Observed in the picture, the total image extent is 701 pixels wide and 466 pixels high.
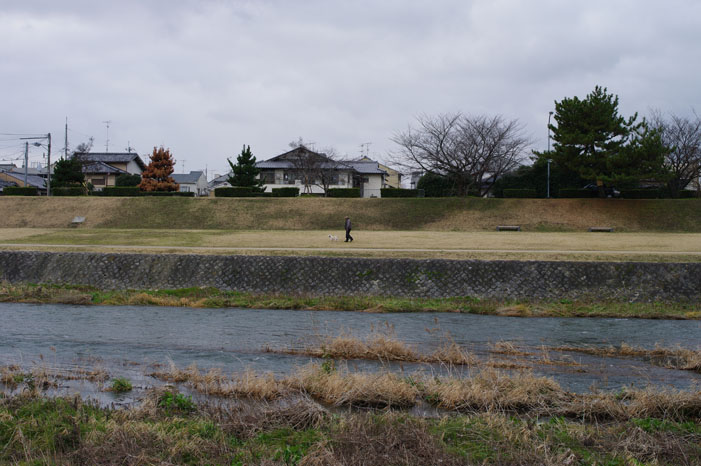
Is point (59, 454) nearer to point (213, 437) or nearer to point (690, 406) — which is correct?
point (213, 437)

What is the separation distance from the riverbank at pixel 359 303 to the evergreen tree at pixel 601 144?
78.1ft

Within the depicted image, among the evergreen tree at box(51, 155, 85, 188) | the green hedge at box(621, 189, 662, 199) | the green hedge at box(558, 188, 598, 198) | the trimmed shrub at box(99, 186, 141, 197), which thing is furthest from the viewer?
the evergreen tree at box(51, 155, 85, 188)

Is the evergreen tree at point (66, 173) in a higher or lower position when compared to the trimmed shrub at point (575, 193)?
higher

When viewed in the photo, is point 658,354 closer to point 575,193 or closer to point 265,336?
point 265,336

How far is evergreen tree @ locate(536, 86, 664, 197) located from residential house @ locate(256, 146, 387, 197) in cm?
Result: 2390

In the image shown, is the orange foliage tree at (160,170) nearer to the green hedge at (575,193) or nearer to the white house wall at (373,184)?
the white house wall at (373,184)

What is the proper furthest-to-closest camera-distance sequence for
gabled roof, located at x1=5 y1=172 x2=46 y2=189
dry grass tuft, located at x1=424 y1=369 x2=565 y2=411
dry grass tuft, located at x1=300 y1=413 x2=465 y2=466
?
gabled roof, located at x1=5 y1=172 x2=46 y2=189 → dry grass tuft, located at x1=424 y1=369 x2=565 y2=411 → dry grass tuft, located at x1=300 y1=413 x2=465 y2=466

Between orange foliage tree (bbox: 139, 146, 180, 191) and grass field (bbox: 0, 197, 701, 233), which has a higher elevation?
orange foliage tree (bbox: 139, 146, 180, 191)

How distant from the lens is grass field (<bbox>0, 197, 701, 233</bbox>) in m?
40.0

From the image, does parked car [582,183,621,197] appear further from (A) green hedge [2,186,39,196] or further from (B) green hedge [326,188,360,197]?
(A) green hedge [2,186,39,196]

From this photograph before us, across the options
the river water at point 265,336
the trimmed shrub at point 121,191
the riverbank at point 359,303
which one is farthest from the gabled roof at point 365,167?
the river water at point 265,336

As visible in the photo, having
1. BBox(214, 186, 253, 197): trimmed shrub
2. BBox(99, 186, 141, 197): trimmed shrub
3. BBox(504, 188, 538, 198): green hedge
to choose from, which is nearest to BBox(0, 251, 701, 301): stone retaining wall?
BBox(504, 188, 538, 198): green hedge

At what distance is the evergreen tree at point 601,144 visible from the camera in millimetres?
40281

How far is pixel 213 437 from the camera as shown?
6.42 metres
